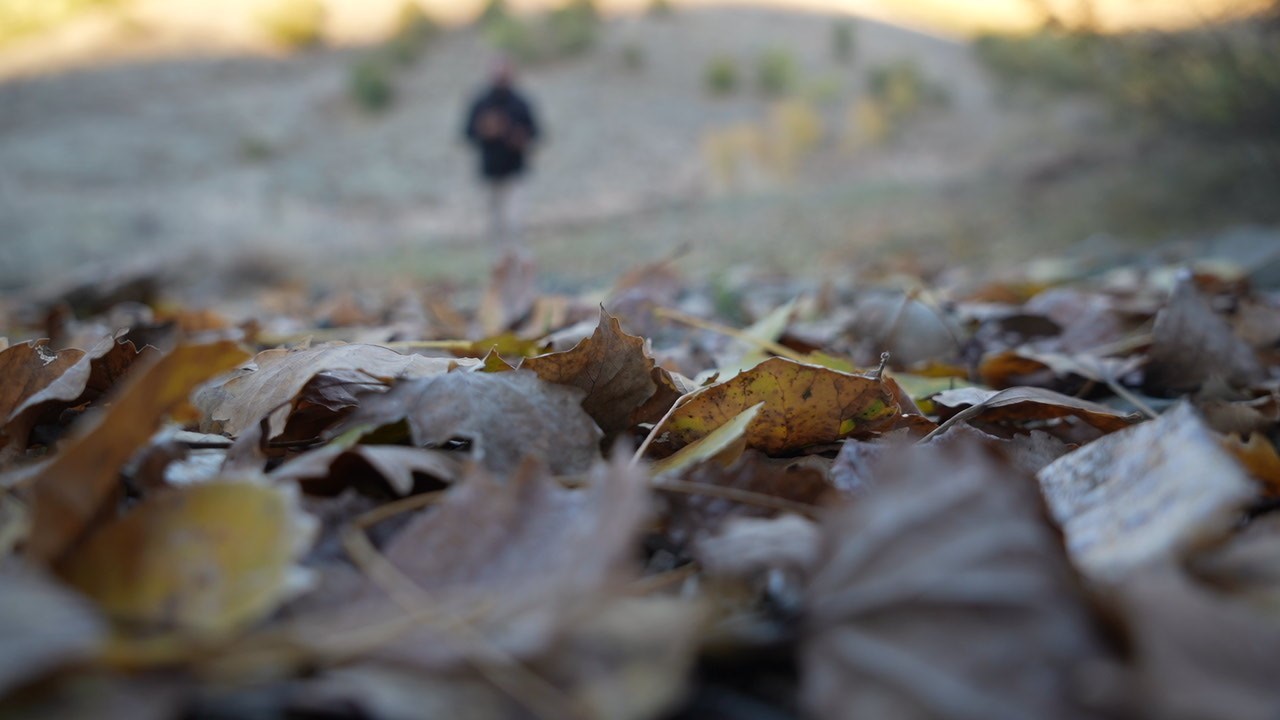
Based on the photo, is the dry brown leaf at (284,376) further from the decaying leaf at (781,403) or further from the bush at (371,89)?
the bush at (371,89)

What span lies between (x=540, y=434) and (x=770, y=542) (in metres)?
0.22

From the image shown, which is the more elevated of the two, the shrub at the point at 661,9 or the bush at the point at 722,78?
the shrub at the point at 661,9

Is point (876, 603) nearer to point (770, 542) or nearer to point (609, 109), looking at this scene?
point (770, 542)

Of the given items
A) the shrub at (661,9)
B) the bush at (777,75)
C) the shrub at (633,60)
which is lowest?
the bush at (777,75)

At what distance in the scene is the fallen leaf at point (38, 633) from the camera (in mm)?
289

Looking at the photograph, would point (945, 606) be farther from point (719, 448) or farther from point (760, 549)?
point (719, 448)

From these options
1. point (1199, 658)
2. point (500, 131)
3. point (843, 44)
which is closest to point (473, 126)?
point (500, 131)

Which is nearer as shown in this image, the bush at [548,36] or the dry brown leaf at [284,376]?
the dry brown leaf at [284,376]

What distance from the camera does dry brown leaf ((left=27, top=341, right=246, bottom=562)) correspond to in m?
0.39

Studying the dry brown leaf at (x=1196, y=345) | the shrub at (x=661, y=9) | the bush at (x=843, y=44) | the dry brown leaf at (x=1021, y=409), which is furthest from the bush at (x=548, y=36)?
the dry brown leaf at (x=1021, y=409)

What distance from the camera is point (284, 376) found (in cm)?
66

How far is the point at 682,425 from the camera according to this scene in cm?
65

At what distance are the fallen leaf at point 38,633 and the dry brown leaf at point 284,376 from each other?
261 mm

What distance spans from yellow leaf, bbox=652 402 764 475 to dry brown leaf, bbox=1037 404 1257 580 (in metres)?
0.20
